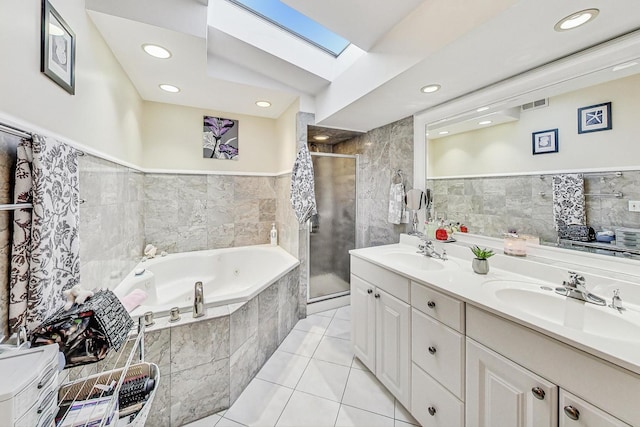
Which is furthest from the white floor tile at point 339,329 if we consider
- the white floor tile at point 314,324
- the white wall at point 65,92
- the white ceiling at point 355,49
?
the white wall at point 65,92

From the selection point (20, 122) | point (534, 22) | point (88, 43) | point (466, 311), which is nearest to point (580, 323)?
point (466, 311)

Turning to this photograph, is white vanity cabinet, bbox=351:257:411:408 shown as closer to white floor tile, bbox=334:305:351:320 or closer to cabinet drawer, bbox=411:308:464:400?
cabinet drawer, bbox=411:308:464:400

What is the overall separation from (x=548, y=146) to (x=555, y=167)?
0.13 m

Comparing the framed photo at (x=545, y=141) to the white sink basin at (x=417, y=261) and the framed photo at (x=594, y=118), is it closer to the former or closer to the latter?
the framed photo at (x=594, y=118)

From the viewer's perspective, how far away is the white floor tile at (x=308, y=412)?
143 centimetres

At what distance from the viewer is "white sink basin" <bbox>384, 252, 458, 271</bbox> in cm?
168

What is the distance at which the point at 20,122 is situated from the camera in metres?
0.84

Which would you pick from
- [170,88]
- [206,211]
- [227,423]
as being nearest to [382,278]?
[227,423]

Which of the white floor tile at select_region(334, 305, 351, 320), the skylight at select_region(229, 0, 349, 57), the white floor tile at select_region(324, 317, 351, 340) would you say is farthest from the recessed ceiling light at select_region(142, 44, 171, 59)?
the white floor tile at select_region(334, 305, 351, 320)

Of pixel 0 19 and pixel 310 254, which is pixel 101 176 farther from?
pixel 310 254

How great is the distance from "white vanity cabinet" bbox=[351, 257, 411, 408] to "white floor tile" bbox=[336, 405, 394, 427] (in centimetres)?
16

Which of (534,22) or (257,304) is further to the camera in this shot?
(257,304)

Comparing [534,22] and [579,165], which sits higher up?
[534,22]

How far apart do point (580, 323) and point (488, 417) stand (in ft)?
1.93
